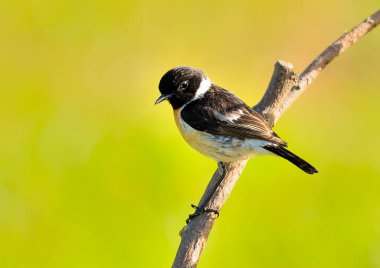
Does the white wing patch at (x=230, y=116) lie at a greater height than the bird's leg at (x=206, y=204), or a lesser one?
greater

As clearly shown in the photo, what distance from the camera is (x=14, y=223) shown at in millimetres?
4578

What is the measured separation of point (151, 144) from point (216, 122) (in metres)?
1.15

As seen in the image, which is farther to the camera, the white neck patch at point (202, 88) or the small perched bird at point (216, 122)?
the white neck patch at point (202, 88)

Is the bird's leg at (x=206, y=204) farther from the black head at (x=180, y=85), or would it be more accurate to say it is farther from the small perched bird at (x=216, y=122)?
the black head at (x=180, y=85)

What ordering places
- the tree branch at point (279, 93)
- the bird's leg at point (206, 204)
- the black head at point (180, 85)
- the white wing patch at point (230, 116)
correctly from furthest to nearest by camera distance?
the black head at point (180, 85) < the white wing patch at point (230, 116) < the tree branch at point (279, 93) < the bird's leg at point (206, 204)

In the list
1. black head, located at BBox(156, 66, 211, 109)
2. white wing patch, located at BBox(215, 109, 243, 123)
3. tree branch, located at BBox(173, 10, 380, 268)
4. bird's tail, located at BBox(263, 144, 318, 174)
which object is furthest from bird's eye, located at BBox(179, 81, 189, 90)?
bird's tail, located at BBox(263, 144, 318, 174)

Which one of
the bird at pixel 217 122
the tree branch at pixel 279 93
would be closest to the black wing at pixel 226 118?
the bird at pixel 217 122

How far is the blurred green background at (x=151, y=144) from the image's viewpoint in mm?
4352

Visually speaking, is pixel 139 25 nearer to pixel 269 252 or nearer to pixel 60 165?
pixel 60 165

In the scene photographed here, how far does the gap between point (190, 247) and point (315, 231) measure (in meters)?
1.56

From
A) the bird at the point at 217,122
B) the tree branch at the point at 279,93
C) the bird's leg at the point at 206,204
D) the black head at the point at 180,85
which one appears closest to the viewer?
the bird's leg at the point at 206,204

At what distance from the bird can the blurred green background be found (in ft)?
2.62

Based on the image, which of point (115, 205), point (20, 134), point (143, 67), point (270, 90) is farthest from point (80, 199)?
point (143, 67)

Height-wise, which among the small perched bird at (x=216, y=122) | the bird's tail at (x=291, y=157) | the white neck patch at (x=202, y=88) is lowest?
the bird's tail at (x=291, y=157)
